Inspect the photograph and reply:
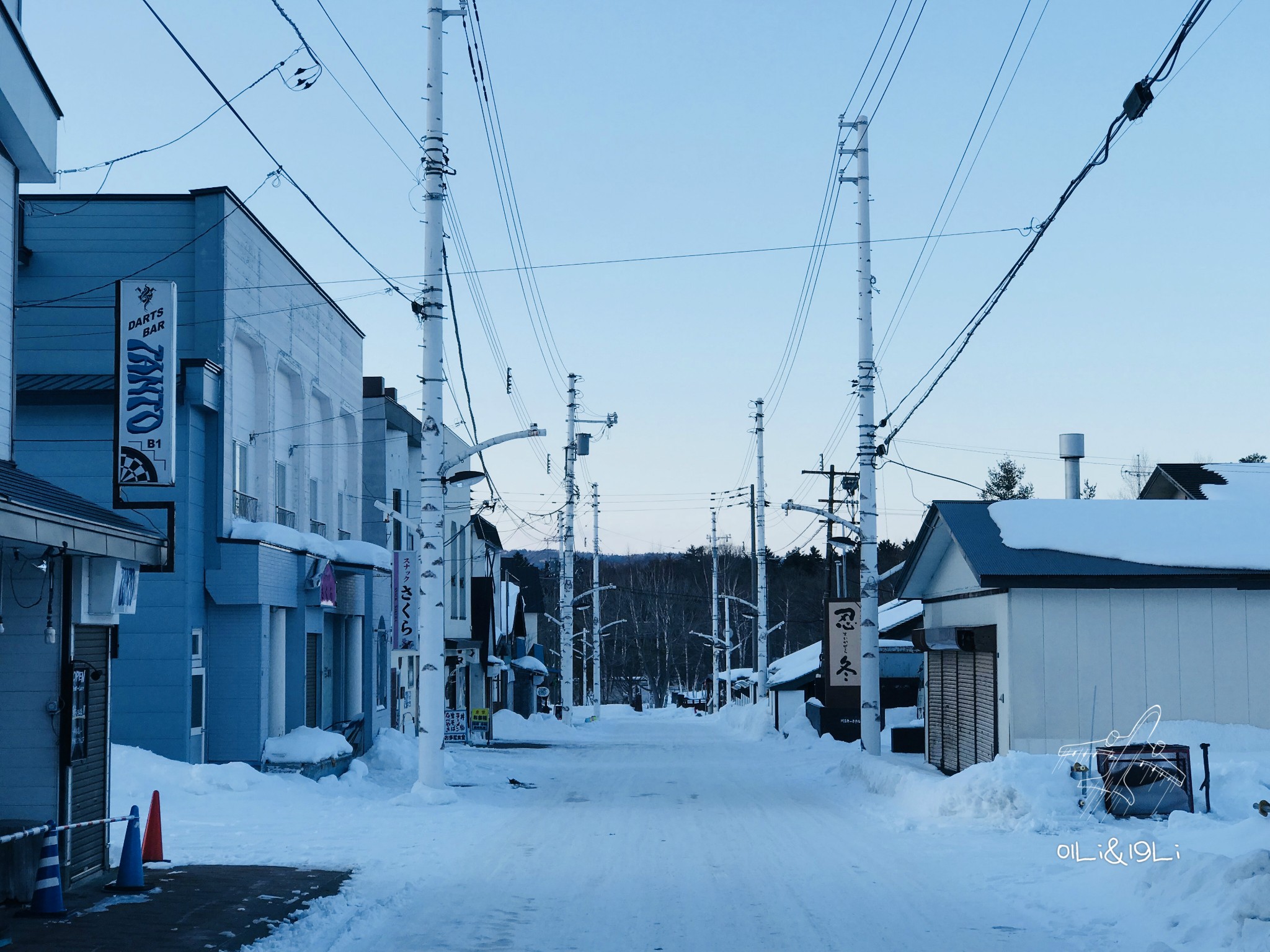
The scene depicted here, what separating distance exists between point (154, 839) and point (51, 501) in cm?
408

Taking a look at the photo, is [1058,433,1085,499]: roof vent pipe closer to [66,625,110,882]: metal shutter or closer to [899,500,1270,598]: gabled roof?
[899,500,1270,598]: gabled roof

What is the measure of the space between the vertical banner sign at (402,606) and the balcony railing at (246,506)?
25.0 ft

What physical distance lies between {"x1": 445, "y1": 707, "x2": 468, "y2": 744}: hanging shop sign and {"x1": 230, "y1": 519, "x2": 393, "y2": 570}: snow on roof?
18.1 ft

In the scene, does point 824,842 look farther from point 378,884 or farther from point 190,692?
point 190,692

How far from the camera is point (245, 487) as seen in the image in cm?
2308

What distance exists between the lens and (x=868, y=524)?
80.0 ft

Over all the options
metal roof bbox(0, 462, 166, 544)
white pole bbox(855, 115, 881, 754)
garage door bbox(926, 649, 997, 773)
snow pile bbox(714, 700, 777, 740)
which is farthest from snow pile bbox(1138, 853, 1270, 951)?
snow pile bbox(714, 700, 777, 740)

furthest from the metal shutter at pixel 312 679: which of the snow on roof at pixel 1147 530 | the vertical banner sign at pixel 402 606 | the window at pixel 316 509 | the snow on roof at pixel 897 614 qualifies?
the snow on roof at pixel 897 614

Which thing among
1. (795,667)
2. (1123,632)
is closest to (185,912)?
(1123,632)

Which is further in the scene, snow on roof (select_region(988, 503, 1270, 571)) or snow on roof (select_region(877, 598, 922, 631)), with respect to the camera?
snow on roof (select_region(877, 598, 922, 631))

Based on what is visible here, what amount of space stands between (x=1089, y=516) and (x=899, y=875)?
1032 cm

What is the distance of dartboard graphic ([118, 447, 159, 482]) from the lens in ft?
44.7

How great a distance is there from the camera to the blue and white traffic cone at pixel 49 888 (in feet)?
33.1

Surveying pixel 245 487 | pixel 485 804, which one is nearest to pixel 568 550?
pixel 245 487
